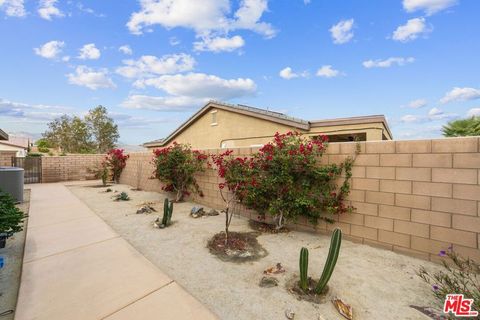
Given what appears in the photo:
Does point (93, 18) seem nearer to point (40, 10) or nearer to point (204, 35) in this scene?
point (40, 10)

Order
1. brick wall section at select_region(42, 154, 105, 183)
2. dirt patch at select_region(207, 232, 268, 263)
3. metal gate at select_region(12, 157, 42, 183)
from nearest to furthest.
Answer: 1. dirt patch at select_region(207, 232, 268, 263)
2. metal gate at select_region(12, 157, 42, 183)
3. brick wall section at select_region(42, 154, 105, 183)

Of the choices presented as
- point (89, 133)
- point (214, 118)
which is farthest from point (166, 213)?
point (89, 133)

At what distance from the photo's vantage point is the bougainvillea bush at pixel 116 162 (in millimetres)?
14078

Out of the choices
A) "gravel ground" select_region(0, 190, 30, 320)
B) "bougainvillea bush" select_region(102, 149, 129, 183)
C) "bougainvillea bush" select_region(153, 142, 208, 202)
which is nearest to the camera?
"gravel ground" select_region(0, 190, 30, 320)

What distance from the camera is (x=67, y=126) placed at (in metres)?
28.3

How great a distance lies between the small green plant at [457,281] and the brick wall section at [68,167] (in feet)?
59.0

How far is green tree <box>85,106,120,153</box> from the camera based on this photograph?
1073 inches

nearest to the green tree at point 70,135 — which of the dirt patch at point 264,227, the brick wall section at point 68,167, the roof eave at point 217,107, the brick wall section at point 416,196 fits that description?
the roof eave at point 217,107

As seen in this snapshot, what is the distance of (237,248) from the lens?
415 cm

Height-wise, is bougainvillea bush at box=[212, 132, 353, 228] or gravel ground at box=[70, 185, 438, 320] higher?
bougainvillea bush at box=[212, 132, 353, 228]

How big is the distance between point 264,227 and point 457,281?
332cm

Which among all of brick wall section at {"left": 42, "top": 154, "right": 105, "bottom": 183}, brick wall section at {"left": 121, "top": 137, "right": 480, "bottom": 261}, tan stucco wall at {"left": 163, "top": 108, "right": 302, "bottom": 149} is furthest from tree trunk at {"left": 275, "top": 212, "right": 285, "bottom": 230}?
brick wall section at {"left": 42, "top": 154, "right": 105, "bottom": 183}

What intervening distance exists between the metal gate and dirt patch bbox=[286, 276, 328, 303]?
17210 mm

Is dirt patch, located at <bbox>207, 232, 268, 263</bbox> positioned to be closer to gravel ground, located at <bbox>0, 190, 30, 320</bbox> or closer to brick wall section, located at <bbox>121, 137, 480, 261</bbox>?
brick wall section, located at <bbox>121, 137, 480, 261</bbox>
